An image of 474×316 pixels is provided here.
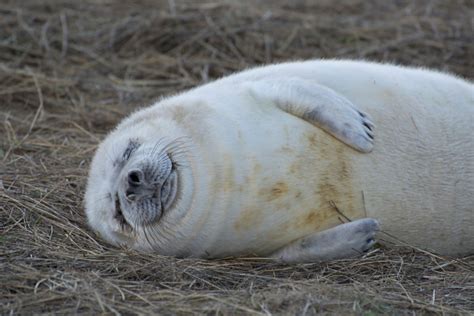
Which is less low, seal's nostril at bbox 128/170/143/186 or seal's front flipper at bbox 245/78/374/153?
seal's front flipper at bbox 245/78/374/153

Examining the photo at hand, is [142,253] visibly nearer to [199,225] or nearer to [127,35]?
[199,225]

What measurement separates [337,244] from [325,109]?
24.6 inches

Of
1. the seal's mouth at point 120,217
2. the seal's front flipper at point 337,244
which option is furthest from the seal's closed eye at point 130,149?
the seal's front flipper at point 337,244

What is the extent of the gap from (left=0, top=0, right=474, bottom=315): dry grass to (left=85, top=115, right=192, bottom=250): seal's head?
0.13 m

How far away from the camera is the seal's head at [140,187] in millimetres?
4090

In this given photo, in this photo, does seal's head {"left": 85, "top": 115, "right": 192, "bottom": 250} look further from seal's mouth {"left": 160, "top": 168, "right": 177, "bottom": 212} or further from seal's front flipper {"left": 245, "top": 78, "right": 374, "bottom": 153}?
seal's front flipper {"left": 245, "top": 78, "right": 374, "bottom": 153}

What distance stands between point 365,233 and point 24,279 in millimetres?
1440

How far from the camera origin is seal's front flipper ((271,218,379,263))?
4168 mm

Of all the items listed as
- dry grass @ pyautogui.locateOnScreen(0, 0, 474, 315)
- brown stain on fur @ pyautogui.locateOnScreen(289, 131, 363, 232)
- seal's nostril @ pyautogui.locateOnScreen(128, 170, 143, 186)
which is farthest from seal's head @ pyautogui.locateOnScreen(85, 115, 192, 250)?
brown stain on fur @ pyautogui.locateOnScreen(289, 131, 363, 232)

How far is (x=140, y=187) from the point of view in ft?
13.4

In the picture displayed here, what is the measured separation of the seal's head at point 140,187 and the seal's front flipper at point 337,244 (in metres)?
0.53

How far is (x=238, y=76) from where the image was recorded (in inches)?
193

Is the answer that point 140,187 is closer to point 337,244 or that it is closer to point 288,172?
point 288,172

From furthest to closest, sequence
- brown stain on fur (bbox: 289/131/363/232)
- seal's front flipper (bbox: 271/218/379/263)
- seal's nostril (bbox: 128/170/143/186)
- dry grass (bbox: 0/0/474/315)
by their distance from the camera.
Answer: brown stain on fur (bbox: 289/131/363/232) → seal's front flipper (bbox: 271/218/379/263) → seal's nostril (bbox: 128/170/143/186) → dry grass (bbox: 0/0/474/315)
